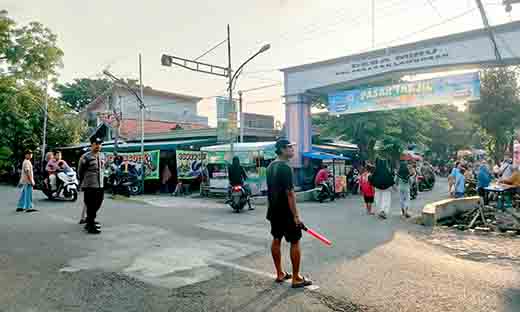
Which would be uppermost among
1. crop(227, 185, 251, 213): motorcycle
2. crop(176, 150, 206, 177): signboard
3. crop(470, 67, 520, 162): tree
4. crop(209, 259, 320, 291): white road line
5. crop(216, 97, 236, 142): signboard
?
crop(470, 67, 520, 162): tree

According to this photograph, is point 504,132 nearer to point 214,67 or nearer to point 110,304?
point 214,67

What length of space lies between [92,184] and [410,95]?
12.6 m

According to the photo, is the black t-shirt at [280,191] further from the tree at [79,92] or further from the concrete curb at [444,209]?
the tree at [79,92]

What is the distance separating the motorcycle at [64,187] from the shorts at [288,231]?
417 inches

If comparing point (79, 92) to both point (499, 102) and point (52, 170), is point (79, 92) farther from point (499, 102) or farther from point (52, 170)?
point (499, 102)

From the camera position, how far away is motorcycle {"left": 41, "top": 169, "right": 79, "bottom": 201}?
506 inches

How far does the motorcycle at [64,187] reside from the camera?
12.8 m

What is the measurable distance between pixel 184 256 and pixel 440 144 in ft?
150

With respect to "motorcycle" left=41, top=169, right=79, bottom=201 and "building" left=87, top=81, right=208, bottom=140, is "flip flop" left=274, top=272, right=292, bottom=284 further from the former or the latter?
"building" left=87, top=81, right=208, bottom=140

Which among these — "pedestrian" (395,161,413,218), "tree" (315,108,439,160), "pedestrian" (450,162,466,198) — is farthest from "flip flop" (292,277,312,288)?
"tree" (315,108,439,160)

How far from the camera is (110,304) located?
390cm

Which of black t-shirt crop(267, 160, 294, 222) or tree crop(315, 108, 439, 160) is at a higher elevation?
tree crop(315, 108, 439, 160)

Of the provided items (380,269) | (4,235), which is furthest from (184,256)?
(4,235)

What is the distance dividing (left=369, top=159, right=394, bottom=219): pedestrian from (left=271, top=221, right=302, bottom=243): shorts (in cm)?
686
